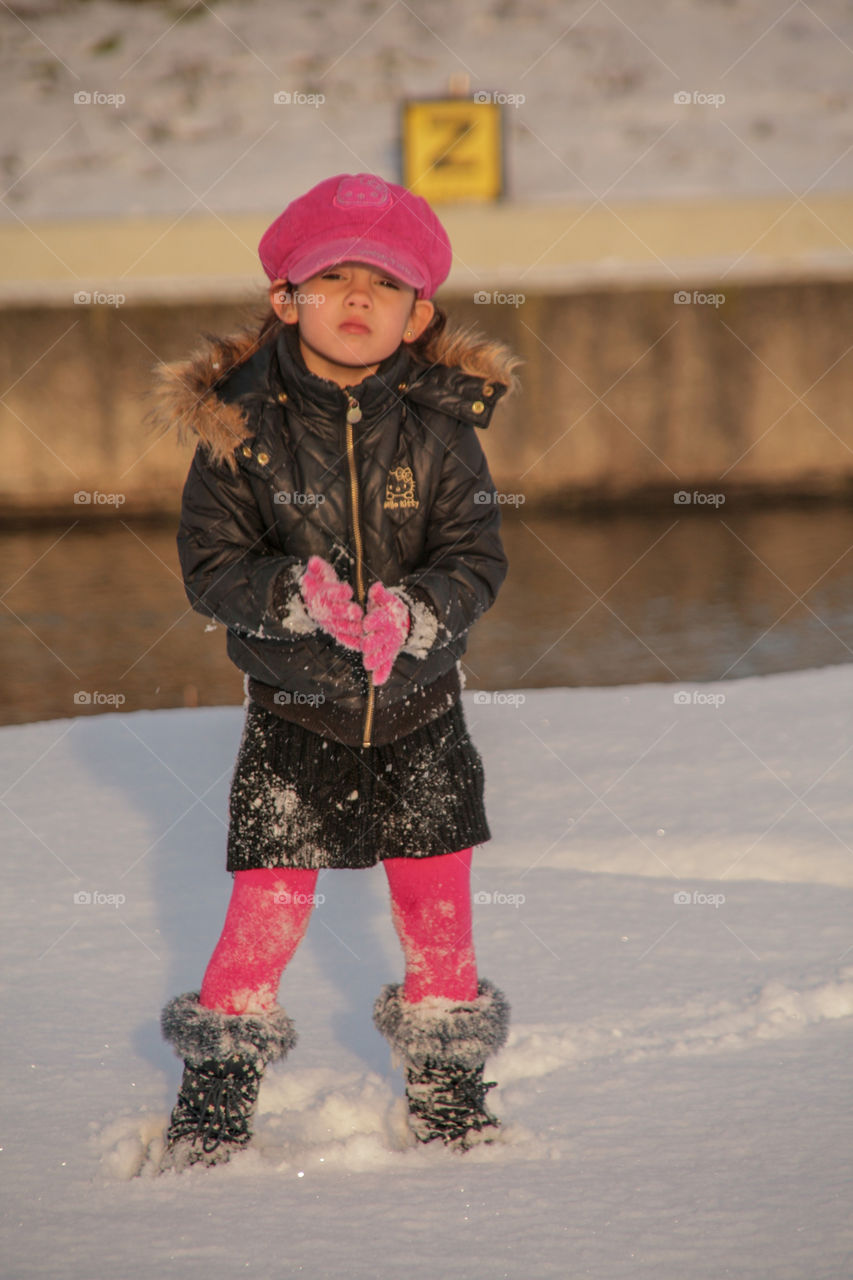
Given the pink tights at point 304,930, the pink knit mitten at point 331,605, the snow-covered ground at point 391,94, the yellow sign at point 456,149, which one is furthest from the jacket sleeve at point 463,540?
the snow-covered ground at point 391,94

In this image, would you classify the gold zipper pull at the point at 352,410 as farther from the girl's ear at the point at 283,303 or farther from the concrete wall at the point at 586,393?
the concrete wall at the point at 586,393

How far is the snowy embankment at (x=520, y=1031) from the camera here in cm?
167

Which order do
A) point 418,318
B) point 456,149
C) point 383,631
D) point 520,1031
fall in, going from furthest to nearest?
point 456,149
point 520,1031
point 418,318
point 383,631

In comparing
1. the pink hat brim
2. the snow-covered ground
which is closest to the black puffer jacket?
the pink hat brim

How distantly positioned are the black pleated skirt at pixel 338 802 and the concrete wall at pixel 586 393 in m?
7.57

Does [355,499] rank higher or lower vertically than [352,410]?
lower

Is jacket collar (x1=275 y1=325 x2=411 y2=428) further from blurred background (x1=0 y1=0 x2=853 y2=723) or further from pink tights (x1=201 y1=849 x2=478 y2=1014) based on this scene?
blurred background (x1=0 y1=0 x2=853 y2=723)

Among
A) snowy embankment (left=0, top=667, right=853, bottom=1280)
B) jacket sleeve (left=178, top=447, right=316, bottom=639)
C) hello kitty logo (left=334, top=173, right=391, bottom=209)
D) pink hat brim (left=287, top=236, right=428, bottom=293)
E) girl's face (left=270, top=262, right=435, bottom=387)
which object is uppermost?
hello kitty logo (left=334, top=173, right=391, bottom=209)

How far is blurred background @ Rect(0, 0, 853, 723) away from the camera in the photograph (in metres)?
6.36

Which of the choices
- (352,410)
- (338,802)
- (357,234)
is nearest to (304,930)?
(338,802)

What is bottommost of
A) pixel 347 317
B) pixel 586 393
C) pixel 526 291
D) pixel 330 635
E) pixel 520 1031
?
pixel 520 1031

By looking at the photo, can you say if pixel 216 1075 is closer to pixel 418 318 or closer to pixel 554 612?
pixel 418 318

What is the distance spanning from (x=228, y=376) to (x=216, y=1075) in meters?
0.95

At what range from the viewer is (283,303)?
75.3 inches
